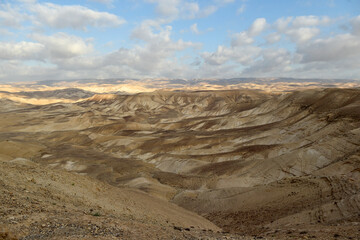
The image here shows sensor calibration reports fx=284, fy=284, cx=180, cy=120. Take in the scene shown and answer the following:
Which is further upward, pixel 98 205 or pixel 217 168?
pixel 98 205

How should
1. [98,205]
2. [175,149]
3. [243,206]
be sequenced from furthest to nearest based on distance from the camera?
[175,149] < [243,206] < [98,205]

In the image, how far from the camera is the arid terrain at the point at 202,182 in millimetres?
10711

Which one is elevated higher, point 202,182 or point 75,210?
point 75,210

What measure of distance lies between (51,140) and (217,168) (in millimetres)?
50250

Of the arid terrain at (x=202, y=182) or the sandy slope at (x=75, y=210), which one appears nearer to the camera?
the sandy slope at (x=75, y=210)

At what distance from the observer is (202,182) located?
31828mm

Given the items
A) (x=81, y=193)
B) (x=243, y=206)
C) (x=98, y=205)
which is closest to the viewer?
(x=98, y=205)

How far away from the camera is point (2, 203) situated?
1005 cm

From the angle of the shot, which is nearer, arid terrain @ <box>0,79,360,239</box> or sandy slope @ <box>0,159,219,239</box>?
sandy slope @ <box>0,159,219,239</box>

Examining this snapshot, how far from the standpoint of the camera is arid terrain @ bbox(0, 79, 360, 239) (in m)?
10.7

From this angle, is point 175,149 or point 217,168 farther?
point 175,149

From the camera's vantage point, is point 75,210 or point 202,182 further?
point 202,182

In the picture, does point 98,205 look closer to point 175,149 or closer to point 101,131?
point 175,149

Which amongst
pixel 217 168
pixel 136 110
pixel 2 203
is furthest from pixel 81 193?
pixel 136 110
